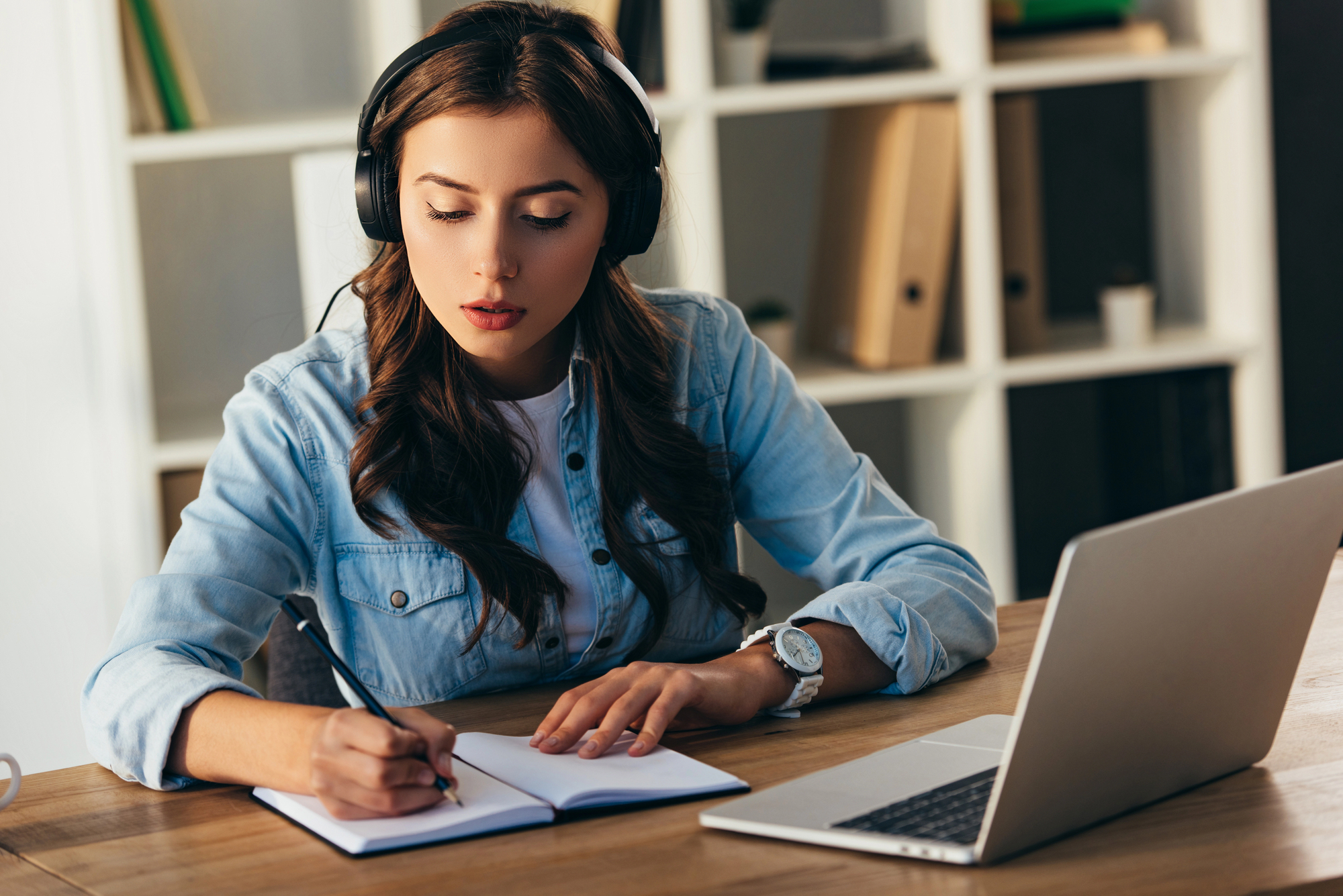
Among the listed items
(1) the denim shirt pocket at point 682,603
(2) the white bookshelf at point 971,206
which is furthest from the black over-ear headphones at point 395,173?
(2) the white bookshelf at point 971,206

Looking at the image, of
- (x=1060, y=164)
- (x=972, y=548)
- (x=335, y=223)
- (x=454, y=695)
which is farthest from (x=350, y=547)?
(x=1060, y=164)

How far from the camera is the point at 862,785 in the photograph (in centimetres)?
84

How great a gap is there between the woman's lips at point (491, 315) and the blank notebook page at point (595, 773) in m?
0.36

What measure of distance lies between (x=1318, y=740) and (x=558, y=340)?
79 cm

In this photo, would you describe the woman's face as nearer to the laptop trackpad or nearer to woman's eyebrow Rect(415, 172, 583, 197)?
woman's eyebrow Rect(415, 172, 583, 197)

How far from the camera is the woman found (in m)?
1.05

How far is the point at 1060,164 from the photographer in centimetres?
257

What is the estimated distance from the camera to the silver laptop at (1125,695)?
2.26 feet

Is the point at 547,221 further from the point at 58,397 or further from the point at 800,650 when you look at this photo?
the point at 58,397

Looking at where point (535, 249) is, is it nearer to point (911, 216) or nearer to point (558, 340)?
point (558, 340)

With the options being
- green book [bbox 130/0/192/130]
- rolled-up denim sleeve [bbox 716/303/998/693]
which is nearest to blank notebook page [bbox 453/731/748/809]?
rolled-up denim sleeve [bbox 716/303/998/693]

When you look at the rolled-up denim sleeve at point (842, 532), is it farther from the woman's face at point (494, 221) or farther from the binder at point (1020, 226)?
the binder at point (1020, 226)

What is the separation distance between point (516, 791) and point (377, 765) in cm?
9

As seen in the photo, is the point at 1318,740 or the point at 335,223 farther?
the point at 335,223
